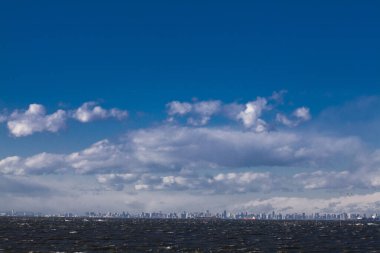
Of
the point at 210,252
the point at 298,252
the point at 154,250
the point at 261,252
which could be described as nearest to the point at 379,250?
the point at 298,252

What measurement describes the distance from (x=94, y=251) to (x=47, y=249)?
7783mm

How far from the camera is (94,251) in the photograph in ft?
288

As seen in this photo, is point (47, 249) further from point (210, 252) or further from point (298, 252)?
point (298, 252)

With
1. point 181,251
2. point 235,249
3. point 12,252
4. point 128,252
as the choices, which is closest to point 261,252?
point 235,249

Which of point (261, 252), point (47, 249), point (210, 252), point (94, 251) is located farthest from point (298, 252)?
point (47, 249)

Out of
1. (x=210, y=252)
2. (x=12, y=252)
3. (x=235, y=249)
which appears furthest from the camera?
(x=235, y=249)

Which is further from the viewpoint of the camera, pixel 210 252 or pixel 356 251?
pixel 356 251

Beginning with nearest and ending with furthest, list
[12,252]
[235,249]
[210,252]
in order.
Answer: [12,252]
[210,252]
[235,249]

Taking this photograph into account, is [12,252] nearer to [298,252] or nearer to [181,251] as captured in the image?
[181,251]

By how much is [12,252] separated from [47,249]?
330 inches

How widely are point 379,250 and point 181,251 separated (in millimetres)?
34941

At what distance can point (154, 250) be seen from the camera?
8969 centimetres

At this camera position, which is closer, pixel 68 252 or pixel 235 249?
pixel 68 252

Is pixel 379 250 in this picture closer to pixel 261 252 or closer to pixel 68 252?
pixel 261 252
